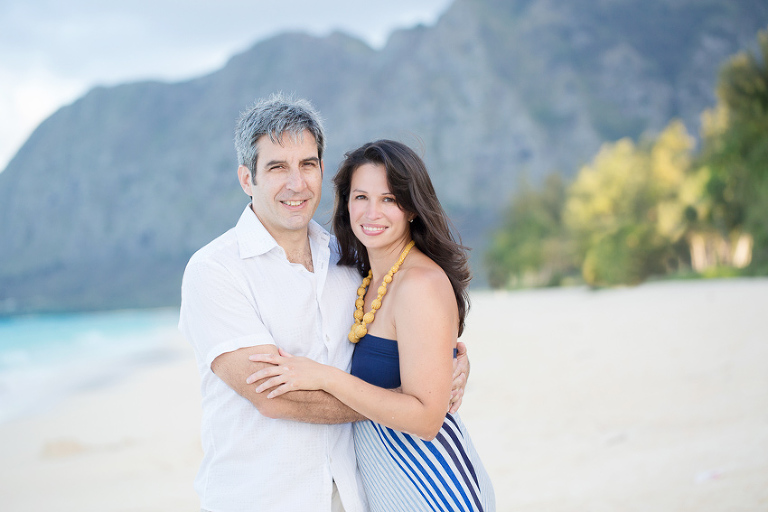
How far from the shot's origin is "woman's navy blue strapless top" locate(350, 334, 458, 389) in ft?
9.36

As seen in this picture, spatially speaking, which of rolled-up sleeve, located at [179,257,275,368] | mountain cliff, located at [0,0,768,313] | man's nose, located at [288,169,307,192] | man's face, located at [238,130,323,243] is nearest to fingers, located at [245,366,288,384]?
rolled-up sleeve, located at [179,257,275,368]

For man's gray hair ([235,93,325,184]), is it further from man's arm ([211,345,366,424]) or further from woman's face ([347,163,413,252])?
man's arm ([211,345,366,424])

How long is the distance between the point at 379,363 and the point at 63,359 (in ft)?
93.4

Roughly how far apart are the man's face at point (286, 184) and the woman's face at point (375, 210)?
235 millimetres

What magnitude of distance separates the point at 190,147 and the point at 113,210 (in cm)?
1949

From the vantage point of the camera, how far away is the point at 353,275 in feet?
11.0

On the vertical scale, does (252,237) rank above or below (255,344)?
above

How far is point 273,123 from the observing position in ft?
9.62

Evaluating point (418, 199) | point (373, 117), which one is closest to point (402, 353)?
point (418, 199)

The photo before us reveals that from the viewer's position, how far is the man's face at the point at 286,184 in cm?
298

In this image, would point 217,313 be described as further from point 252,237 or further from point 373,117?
point 373,117

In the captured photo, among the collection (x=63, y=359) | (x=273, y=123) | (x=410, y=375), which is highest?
(x=273, y=123)

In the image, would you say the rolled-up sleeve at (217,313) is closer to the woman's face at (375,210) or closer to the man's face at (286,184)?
the man's face at (286,184)

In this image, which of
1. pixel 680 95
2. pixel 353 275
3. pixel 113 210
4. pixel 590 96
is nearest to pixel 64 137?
pixel 113 210
